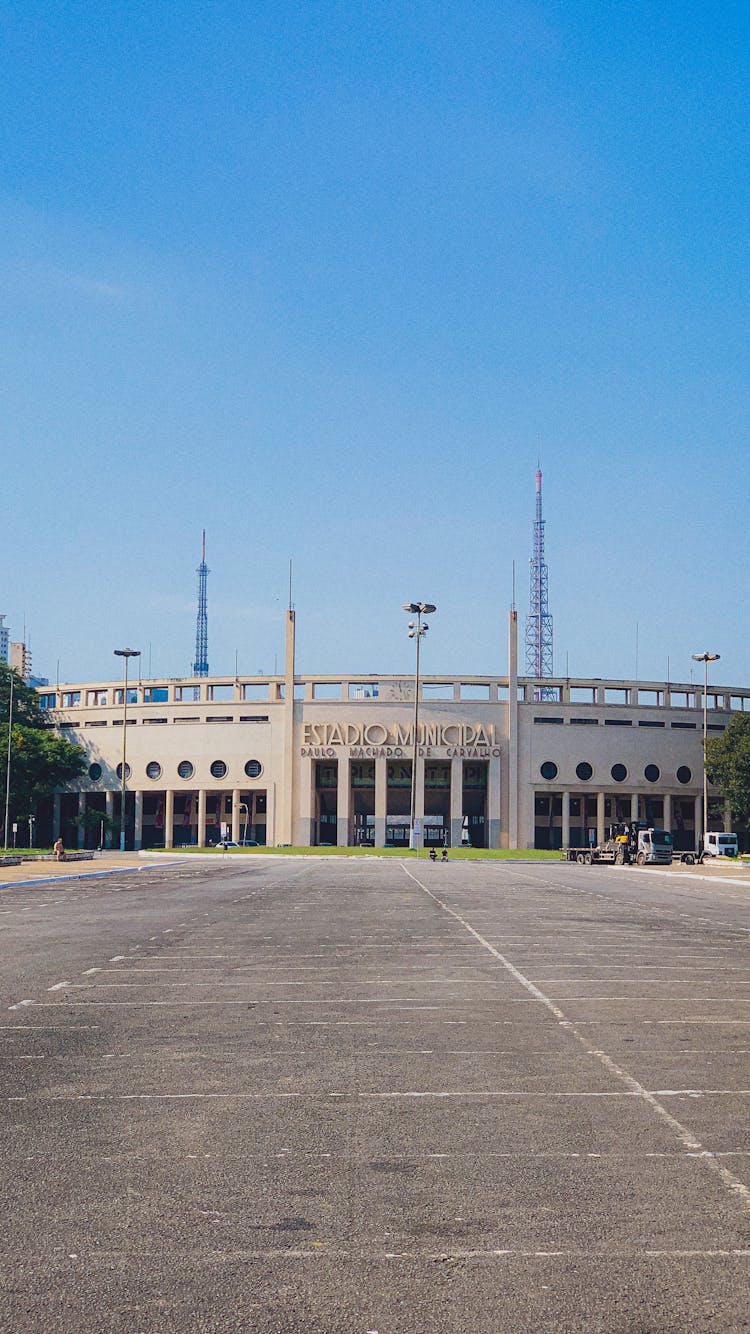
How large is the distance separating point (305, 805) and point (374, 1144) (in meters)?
107

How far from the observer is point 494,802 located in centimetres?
11356

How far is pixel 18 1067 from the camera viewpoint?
32.6ft

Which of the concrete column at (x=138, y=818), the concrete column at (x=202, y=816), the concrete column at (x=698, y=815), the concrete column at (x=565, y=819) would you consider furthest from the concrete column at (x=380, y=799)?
the concrete column at (x=698, y=815)

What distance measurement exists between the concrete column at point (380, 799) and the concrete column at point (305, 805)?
6000 mm

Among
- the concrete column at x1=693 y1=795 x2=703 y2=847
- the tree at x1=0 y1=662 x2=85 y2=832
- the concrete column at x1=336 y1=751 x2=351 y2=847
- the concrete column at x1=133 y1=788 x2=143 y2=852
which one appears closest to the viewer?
the tree at x1=0 y1=662 x2=85 y2=832

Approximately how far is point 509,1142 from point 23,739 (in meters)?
95.2

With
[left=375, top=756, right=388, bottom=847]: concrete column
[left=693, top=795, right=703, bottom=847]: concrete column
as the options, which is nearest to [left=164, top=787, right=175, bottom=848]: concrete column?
[left=375, top=756, right=388, bottom=847]: concrete column

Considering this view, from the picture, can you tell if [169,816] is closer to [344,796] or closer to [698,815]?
[344,796]

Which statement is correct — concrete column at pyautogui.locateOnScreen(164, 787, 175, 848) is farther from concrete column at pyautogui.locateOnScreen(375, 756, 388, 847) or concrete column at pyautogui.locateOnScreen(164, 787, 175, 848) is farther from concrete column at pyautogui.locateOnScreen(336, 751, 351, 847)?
concrete column at pyautogui.locateOnScreen(375, 756, 388, 847)

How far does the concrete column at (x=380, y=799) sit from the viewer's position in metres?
113

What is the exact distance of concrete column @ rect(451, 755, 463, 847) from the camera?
11275cm

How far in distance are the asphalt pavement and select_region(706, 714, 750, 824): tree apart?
8615 cm

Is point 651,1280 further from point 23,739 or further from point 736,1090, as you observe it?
point 23,739

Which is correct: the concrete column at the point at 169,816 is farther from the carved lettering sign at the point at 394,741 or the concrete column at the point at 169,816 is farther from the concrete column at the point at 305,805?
the carved lettering sign at the point at 394,741
